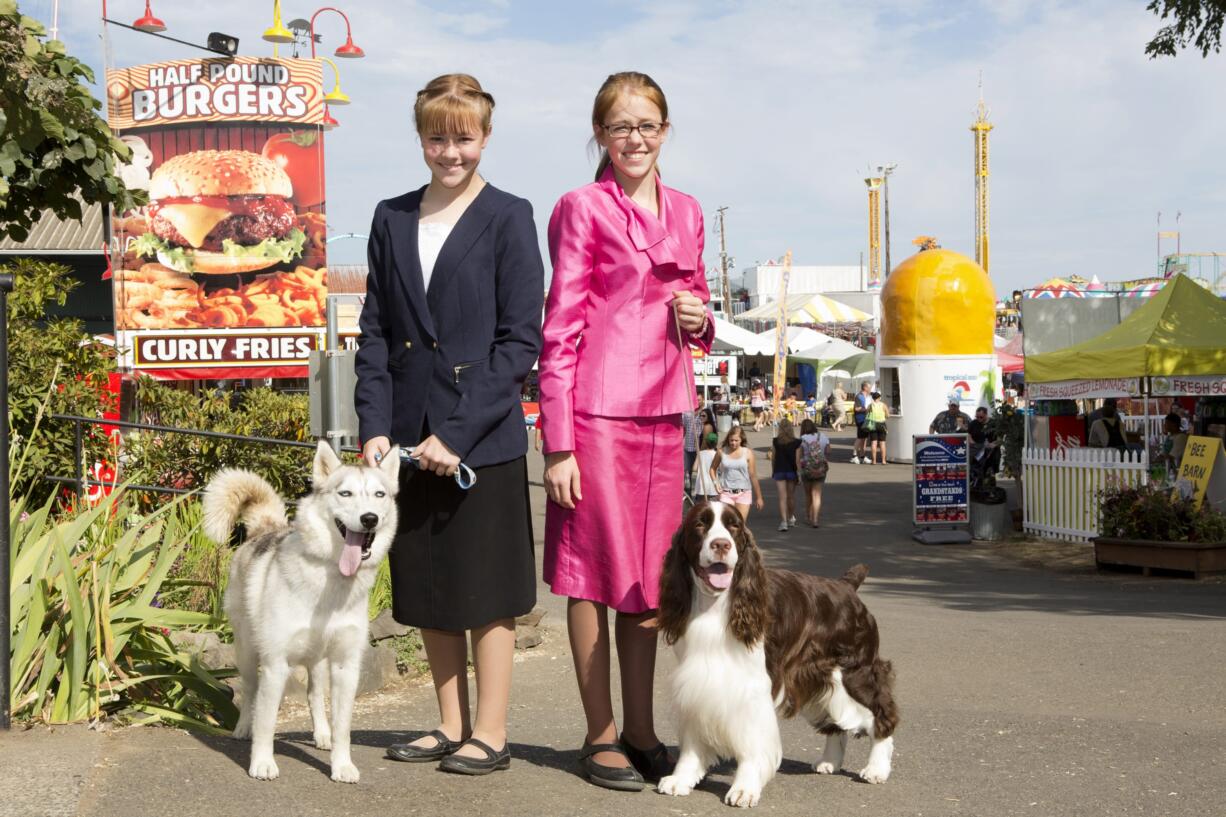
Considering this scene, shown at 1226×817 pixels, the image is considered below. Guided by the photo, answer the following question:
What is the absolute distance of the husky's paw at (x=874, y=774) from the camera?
489 centimetres

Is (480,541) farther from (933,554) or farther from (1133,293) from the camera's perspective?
(1133,293)

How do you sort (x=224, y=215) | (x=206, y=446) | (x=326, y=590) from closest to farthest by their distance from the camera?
(x=326, y=590)
(x=206, y=446)
(x=224, y=215)

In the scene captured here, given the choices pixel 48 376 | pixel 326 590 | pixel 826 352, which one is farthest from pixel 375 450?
pixel 826 352

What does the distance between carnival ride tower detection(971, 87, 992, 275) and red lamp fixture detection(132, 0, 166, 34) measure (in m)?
72.8

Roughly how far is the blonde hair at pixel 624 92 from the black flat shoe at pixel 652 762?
85.0 inches

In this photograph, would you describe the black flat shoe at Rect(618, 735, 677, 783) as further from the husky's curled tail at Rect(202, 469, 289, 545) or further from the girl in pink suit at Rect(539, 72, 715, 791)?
the husky's curled tail at Rect(202, 469, 289, 545)

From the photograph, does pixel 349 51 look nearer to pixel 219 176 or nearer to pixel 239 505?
pixel 219 176

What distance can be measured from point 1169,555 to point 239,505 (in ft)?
39.6

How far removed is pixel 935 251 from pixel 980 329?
2221 mm

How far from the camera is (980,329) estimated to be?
104 feet

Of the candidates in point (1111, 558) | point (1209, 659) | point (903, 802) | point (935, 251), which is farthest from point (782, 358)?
point (903, 802)

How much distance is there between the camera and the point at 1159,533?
15.1 m

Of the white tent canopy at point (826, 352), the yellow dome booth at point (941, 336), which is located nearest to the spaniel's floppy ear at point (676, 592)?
the yellow dome booth at point (941, 336)

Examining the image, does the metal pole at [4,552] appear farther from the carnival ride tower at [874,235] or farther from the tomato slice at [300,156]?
the carnival ride tower at [874,235]
